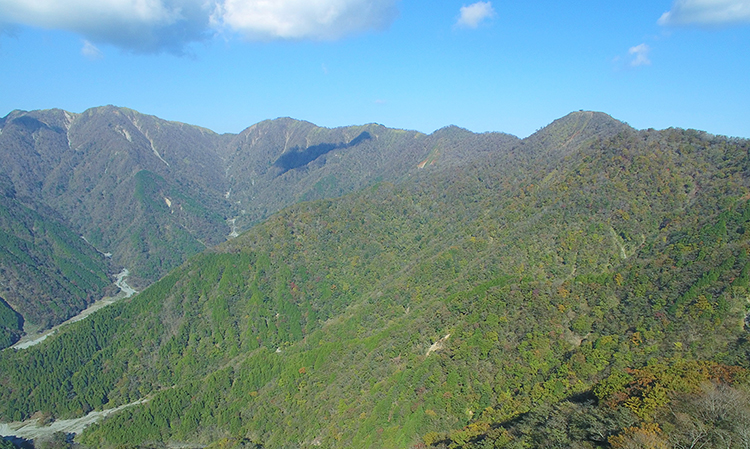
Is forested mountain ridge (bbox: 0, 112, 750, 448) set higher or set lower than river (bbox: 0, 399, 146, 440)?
higher

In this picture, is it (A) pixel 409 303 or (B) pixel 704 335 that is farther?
(A) pixel 409 303

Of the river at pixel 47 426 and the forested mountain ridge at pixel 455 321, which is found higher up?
the forested mountain ridge at pixel 455 321

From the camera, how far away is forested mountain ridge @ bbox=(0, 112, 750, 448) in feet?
237

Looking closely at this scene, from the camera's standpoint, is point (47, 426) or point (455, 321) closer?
point (455, 321)

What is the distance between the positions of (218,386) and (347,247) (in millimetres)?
73330

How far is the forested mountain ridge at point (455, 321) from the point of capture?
72.4 meters

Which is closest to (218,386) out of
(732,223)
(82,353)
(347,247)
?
(82,353)

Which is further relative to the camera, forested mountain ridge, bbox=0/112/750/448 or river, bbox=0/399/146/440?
river, bbox=0/399/146/440

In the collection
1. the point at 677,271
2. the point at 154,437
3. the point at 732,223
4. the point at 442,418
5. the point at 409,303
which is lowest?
the point at 154,437

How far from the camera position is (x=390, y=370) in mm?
100812

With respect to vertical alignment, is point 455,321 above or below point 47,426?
above

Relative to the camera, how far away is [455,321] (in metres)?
102

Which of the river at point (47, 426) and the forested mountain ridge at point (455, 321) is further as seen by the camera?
the river at point (47, 426)

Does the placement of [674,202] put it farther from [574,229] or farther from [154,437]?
[154,437]
